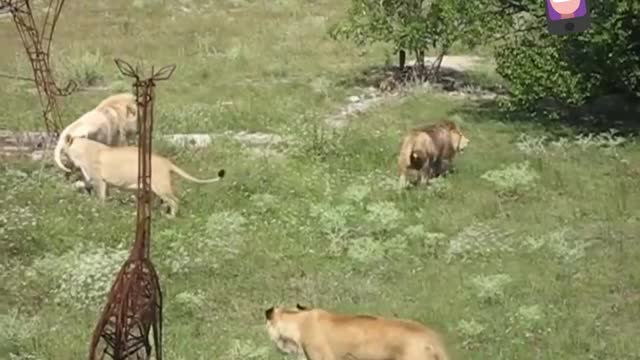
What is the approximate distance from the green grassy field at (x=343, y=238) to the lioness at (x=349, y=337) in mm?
522

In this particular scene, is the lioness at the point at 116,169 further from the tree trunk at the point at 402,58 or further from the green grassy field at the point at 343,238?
the tree trunk at the point at 402,58

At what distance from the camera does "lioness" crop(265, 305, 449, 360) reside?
8.01m

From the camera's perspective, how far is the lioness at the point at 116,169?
13156 millimetres

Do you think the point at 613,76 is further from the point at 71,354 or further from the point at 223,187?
the point at 71,354

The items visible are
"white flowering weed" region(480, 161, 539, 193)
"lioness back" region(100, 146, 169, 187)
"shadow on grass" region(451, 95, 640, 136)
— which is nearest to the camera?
"lioness back" region(100, 146, 169, 187)

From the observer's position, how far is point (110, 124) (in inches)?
619

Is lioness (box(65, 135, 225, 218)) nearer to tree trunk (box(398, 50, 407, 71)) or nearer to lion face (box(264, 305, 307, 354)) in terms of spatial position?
lion face (box(264, 305, 307, 354))

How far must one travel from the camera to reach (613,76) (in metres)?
17.0

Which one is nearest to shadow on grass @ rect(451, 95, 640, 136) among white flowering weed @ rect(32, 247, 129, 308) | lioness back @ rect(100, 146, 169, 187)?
lioness back @ rect(100, 146, 169, 187)

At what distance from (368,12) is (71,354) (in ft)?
44.0

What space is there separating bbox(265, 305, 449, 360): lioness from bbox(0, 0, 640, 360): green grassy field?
20.5 inches

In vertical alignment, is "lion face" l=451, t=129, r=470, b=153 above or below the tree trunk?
above

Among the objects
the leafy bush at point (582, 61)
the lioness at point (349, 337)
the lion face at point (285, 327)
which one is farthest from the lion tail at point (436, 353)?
the leafy bush at point (582, 61)

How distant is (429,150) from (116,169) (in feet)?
11.4
